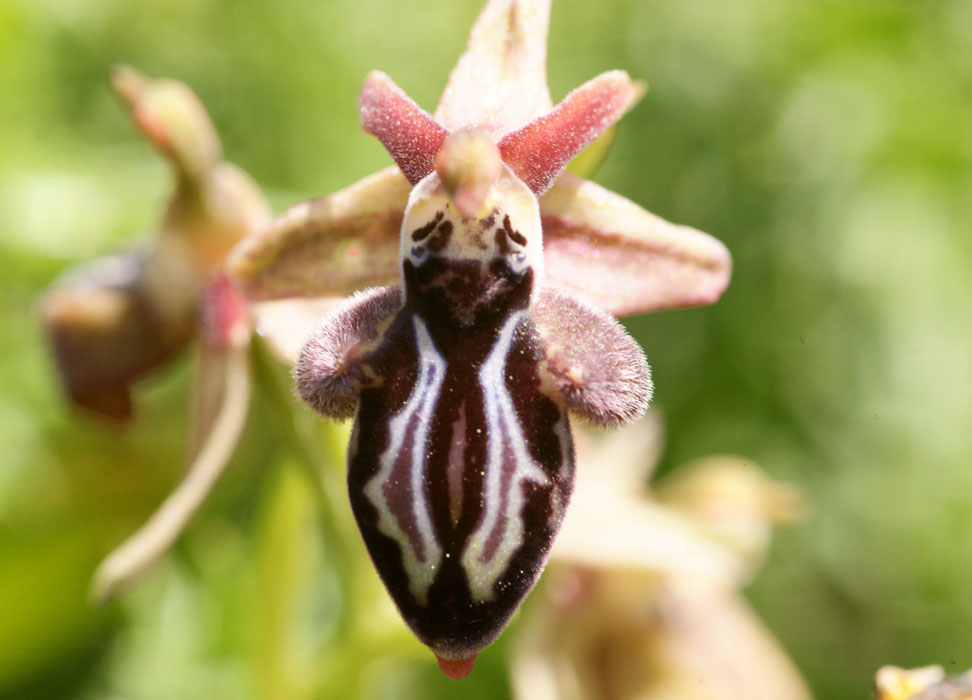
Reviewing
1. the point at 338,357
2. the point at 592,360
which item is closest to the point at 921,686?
the point at 592,360

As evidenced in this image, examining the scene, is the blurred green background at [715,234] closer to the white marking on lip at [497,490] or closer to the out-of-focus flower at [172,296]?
the out-of-focus flower at [172,296]

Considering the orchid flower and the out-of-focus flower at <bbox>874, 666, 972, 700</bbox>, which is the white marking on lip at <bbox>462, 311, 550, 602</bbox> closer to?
the orchid flower

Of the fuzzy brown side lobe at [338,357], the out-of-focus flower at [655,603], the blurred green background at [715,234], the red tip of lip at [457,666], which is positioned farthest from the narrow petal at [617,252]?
the blurred green background at [715,234]

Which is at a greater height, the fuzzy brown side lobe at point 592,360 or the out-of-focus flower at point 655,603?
the fuzzy brown side lobe at point 592,360

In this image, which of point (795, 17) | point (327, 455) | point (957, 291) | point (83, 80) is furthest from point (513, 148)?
point (83, 80)

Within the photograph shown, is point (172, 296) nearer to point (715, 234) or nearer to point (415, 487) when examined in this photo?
point (415, 487)

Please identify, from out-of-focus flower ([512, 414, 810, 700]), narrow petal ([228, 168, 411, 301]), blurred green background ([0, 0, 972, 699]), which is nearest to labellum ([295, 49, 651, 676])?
narrow petal ([228, 168, 411, 301])
